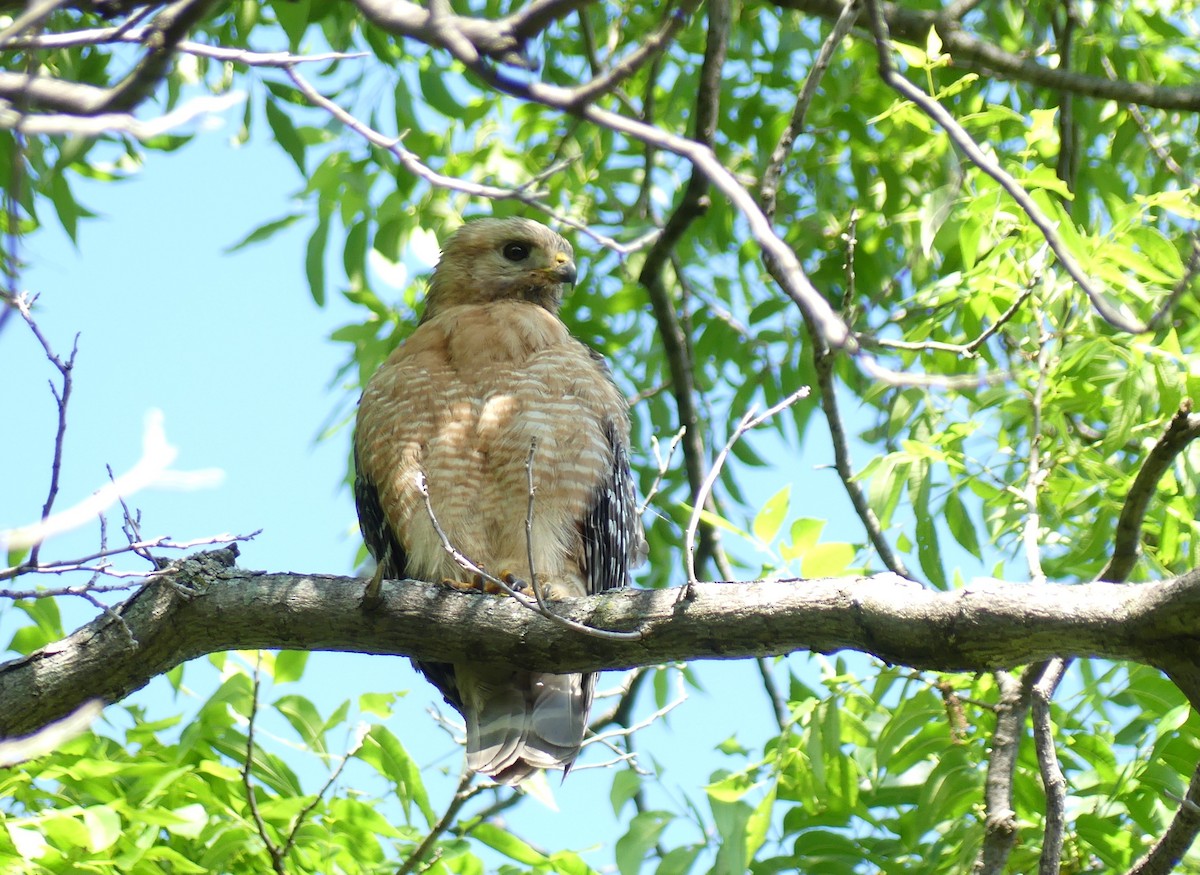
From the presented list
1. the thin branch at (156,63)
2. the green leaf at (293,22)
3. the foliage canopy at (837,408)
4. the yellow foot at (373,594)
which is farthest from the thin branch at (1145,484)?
the green leaf at (293,22)

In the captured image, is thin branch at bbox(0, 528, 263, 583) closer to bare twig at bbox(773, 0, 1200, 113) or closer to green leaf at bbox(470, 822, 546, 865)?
green leaf at bbox(470, 822, 546, 865)

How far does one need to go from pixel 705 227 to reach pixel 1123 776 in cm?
367

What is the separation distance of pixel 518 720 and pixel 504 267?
87.7 inches

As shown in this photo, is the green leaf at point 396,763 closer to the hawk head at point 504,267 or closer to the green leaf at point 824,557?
the green leaf at point 824,557

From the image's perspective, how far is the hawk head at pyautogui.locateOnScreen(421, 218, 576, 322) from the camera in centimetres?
561

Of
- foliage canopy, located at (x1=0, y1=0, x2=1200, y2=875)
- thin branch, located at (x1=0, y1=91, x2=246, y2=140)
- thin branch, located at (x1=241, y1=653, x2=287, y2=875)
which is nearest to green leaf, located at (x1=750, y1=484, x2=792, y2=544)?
foliage canopy, located at (x1=0, y1=0, x2=1200, y2=875)

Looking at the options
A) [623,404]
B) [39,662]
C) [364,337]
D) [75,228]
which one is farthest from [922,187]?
[39,662]

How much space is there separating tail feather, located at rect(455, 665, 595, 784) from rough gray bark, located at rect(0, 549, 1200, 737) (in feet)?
2.30

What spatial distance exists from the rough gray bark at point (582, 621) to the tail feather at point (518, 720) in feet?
2.30

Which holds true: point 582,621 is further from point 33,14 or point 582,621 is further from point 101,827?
point 33,14

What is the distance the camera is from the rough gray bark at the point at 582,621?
2.84 m

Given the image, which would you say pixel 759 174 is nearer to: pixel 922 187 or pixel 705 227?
pixel 705 227

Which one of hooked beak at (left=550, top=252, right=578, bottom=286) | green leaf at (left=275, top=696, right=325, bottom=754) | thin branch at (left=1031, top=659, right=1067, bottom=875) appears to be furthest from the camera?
A: hooked beak at (left=550, top=252, right=578, bottom=286)

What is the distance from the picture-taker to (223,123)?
225cm
